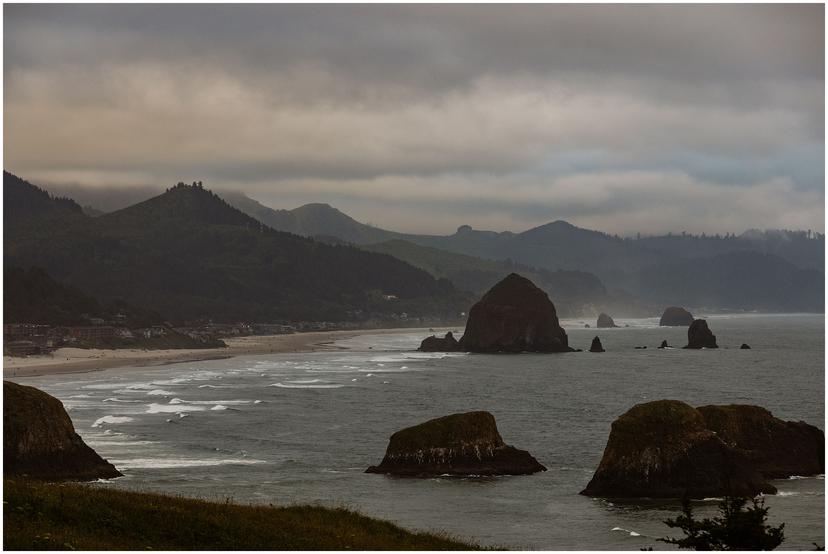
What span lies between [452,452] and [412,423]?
25100 mm

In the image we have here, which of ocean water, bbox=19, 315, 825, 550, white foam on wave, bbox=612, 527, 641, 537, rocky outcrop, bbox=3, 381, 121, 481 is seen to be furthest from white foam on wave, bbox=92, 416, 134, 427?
white foam on wave, bbox=612, 527, 641, 537

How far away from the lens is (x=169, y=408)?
A: 91.7 metres

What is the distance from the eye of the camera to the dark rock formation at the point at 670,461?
51812mm

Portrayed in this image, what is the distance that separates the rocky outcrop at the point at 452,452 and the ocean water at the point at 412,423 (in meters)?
1.27

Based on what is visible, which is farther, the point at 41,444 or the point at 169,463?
the point at 169,463

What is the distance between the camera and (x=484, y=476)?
5825 cm

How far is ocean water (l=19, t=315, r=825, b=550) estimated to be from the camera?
48250 millimetres

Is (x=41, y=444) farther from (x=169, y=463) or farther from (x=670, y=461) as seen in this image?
(x=670, y=461)

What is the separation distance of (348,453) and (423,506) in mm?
18449

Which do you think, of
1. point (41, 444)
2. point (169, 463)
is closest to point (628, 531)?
point (169, 463)

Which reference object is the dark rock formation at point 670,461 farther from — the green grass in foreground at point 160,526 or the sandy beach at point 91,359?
the sandy beach at point 91,359

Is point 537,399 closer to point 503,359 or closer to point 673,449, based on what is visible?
point 673,449

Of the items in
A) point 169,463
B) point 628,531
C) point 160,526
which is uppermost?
point 160,526

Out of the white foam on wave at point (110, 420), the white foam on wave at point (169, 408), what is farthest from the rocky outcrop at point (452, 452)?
the white foam on wave at point (169, 408)
